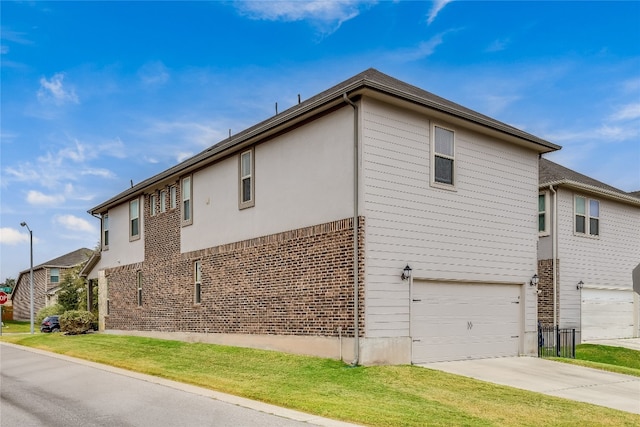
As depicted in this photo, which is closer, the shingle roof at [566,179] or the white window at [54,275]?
the shingle roof at [566,179]

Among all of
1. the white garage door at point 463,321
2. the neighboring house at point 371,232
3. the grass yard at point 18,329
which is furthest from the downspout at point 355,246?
the grass yard at point 18,329

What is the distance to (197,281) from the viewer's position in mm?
21844

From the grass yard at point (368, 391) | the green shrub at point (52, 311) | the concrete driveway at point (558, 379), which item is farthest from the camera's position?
the green shrub at point (52, 311)

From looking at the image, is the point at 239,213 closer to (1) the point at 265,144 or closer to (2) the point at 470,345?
(1) the point at 265,144

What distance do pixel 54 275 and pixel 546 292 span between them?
54.1 metres

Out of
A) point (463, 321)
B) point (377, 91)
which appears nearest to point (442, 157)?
point (377, 91)

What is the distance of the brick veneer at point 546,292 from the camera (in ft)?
77.6

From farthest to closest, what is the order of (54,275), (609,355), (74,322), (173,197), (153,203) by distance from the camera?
(54,275) < (74,322) < (153,203) < (173,197) < (609,355)

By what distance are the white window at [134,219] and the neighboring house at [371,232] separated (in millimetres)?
6557

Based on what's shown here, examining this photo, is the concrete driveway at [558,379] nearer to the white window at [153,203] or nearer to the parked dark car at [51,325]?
the white window at [153,203]

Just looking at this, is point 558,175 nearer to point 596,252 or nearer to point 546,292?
point 596,252

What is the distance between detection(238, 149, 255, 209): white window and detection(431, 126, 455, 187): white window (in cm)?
582

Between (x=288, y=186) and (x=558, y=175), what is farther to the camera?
(x=558, y=175)

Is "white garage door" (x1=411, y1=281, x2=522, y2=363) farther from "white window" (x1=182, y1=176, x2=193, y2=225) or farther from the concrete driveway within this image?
"white window" (x1=182, y1=176, x2=193, y2=225)
